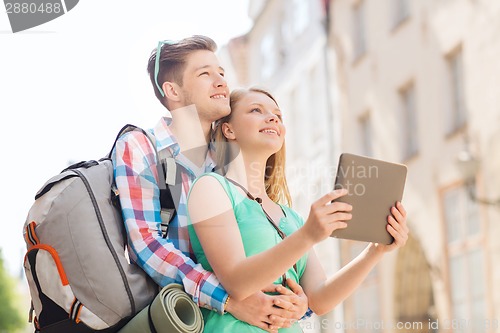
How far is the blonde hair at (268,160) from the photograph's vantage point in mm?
2531

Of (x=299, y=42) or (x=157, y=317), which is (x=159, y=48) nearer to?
(x=157, y=317)

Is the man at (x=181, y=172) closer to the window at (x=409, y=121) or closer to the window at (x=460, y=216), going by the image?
the window at (x=460, y=216)

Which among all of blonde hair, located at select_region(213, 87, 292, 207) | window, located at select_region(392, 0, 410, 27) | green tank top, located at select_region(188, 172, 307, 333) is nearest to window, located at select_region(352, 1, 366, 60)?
window, located at select_region(392, 0, 410, 27)

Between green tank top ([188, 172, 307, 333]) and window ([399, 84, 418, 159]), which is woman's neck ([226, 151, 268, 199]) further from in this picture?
window ([399, 84, 418, 159])

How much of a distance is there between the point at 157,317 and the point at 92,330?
0.58 ft

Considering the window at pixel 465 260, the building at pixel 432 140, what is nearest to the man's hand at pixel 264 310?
the building at pixel 432 140

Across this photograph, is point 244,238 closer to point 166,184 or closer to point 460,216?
point 166,184

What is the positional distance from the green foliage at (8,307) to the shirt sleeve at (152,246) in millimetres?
26083

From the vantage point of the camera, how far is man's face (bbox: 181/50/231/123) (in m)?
2.51

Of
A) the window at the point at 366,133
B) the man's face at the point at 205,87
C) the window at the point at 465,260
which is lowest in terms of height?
the window at the point at 465,260

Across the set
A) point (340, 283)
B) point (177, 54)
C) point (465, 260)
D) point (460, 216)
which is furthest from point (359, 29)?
point (340, 283)

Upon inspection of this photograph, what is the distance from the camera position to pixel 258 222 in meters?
2.35

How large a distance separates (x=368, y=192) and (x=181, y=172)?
52cm

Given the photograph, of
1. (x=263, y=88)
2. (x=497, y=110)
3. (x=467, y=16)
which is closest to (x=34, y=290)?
(x=263, y=88)
